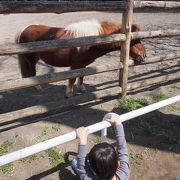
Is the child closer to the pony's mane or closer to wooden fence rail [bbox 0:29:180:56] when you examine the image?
wooden fence rail [bbox 0:29:180:56]

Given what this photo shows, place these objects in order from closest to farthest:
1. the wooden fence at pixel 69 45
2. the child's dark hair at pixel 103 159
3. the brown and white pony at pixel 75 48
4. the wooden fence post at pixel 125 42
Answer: the child's dark hair at pixel 103 159 < the wooden fence at pixel 69 45 < the wooden fence post at pixel 125 42 < the brown and white pony at pixel 75 48

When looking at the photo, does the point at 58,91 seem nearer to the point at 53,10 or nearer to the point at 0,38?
the point at 53,10

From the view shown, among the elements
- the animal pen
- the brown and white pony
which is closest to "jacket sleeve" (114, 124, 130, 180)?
the animal pen

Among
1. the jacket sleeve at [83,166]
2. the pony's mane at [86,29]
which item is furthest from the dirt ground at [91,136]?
the pony's mane at [86,29]

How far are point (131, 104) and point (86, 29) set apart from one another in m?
1.26

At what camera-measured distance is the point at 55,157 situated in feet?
11.3

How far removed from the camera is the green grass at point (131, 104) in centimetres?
462

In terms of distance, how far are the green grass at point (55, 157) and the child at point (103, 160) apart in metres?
1.05

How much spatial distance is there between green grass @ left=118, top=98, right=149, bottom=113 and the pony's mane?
1.07 meters

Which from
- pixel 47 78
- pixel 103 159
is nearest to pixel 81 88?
pixel 47 78

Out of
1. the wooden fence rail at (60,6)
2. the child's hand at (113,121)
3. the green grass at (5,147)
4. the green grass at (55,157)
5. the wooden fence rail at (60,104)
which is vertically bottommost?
the green grass at (55,157)

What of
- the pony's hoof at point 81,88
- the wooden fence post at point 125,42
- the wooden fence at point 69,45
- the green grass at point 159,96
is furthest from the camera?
the pony's hoof at point 81,88

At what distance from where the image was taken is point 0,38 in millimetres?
10812

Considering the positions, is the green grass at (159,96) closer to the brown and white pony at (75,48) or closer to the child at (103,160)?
the brown and white pony at (75,48)
